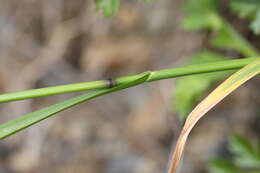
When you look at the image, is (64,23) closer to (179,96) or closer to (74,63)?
(74,63)

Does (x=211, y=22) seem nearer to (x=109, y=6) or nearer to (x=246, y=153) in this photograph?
(x=246, y=153)

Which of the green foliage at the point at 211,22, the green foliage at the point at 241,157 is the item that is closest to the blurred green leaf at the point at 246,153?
the green foliage at the point at 241,157

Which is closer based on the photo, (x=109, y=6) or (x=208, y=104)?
(x=208, y=104)

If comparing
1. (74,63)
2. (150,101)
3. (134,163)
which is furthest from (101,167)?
(74,63)

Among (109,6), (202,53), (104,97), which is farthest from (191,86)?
(104,97)

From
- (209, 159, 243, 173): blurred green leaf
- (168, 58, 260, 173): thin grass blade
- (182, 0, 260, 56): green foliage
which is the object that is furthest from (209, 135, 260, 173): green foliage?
(168, 58, 260, 173): thin grass blade

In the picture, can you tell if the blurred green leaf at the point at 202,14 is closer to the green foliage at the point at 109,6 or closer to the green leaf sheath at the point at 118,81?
the green foliage at the point at 109,6
